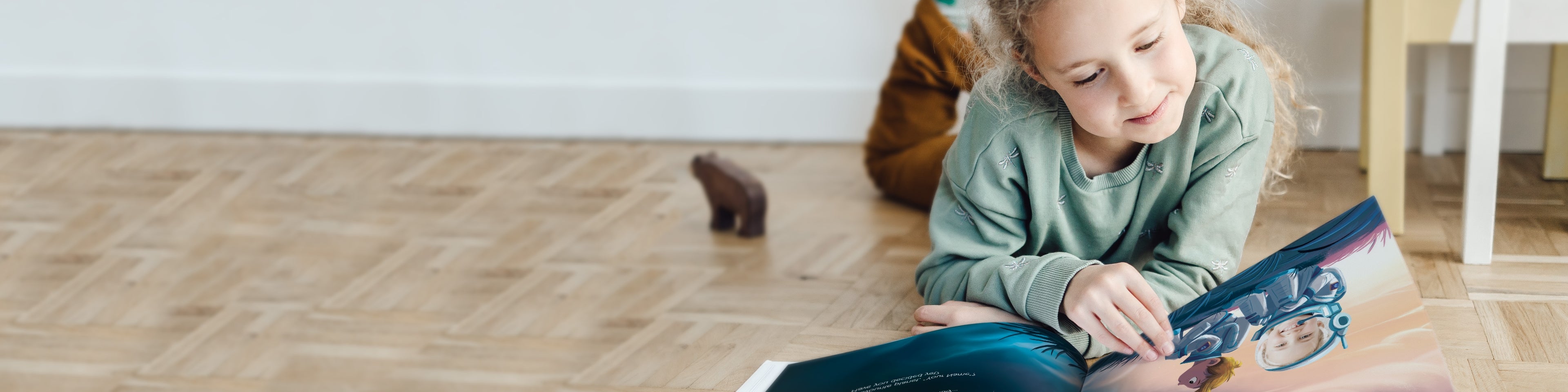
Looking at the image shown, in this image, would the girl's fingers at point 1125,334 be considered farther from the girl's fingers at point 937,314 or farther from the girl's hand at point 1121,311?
the girl's fingers at point 937,314

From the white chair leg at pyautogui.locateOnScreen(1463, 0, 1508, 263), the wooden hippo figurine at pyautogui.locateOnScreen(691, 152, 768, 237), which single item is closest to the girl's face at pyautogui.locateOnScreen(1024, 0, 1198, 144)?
the white chair leg at pyautogui.locateOnScreen(1463, 0, 1508, 263)

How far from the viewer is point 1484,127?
3.03 ft

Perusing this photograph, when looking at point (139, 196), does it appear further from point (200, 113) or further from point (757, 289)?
point (757, 289)

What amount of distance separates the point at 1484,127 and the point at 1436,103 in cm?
62

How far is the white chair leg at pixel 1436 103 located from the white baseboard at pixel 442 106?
735 millimetres

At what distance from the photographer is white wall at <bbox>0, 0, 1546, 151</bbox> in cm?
177

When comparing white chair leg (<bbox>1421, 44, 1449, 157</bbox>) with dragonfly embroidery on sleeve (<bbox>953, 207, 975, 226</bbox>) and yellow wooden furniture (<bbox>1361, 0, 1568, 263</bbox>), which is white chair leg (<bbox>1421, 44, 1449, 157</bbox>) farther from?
dragonfly embroidery on sleeve (<bbox>953, 207, 975, 226</bbox>)

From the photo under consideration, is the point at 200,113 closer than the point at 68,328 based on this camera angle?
No

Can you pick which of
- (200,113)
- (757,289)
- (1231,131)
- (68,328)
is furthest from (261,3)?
(1231,131)

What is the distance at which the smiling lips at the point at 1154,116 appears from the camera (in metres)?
0.63

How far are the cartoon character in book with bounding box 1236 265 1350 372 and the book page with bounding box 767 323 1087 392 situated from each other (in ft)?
0.29

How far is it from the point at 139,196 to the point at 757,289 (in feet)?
3.19

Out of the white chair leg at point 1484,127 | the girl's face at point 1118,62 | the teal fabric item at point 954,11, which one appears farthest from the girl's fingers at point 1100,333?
the teal fabric item at point 954,11

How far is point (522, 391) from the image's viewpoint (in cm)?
96
